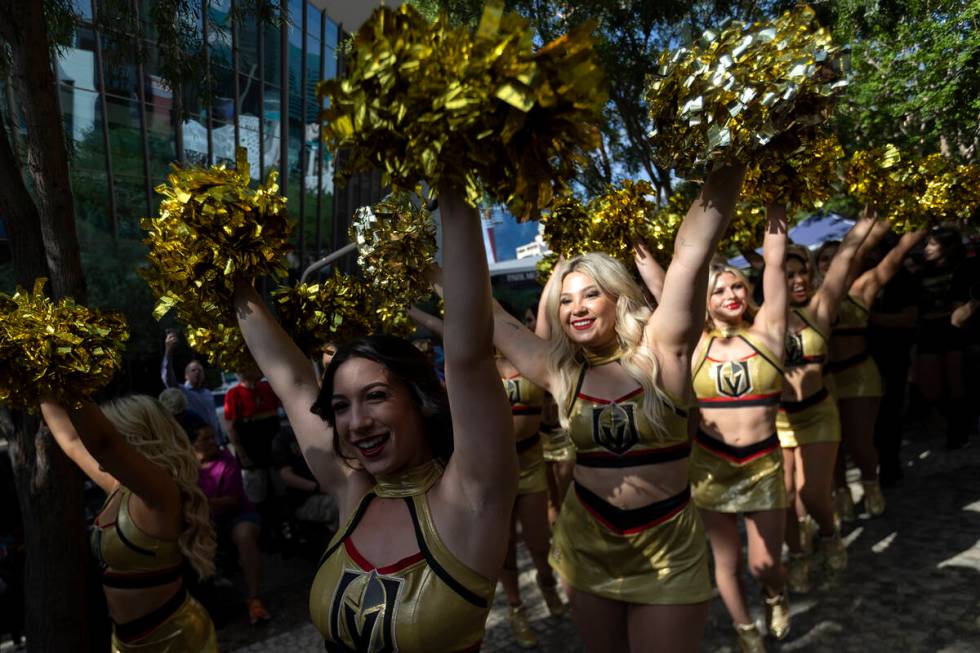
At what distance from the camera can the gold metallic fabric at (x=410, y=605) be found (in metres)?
1.66

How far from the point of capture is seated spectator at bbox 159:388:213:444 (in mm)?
5434

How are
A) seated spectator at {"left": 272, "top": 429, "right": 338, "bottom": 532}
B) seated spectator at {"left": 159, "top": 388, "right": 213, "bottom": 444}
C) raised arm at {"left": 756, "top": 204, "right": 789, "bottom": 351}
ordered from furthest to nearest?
seated spectator at {"left": 272, "top": 429, "right": 338, "bottom": 532}, seated spectator at {"left": 159, "top": 388, "right": 213, "bottom": 444}, raised arm at {"left": 756, "top": 204, "right": 789, "bottom": 351}

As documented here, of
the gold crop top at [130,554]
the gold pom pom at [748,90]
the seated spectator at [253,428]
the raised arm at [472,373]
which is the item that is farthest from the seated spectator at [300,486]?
the gold pom pom at [748,90]

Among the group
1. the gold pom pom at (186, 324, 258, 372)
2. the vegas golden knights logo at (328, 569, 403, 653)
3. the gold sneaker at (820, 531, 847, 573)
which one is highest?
the gold pom pom at (186, 324, 258, 372)

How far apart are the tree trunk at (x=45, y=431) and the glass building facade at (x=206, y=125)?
8.62 m

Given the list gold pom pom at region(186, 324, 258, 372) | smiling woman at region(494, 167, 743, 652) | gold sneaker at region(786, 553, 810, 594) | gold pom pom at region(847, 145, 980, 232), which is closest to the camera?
gold pom pom at region(186, 324, 258, 372)

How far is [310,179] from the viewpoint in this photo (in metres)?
24.0

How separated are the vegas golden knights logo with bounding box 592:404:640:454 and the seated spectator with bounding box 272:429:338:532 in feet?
11.7

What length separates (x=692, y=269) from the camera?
2.26m

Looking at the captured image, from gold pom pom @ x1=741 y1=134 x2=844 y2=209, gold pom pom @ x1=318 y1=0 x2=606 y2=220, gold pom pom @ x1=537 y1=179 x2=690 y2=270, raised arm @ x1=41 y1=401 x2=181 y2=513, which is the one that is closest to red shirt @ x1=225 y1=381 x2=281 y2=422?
raised arm @ x1=41 y1=401 x2=181 y2=513

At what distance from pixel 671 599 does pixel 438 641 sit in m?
1.21

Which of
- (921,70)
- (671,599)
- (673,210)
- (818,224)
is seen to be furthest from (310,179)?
(671,599)

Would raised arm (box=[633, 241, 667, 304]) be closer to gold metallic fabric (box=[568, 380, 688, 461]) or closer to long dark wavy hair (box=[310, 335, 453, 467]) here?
gold metallic fabric (box=[568, 380, 688, 461])

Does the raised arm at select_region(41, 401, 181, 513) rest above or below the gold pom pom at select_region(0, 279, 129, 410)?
below
